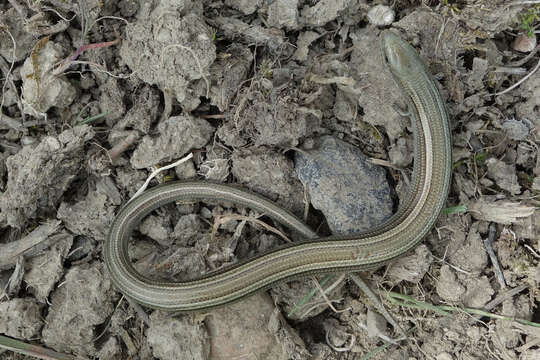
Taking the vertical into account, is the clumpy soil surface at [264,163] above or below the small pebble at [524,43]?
below

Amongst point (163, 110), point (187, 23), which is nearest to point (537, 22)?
point (187, 23)

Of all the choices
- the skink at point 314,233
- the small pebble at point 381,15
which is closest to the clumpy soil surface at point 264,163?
the small pebble at point 381,15

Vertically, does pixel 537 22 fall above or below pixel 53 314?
above

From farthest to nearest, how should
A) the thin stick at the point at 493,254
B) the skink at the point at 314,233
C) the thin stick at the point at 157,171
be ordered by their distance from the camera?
the thin stick at the point at 157,171 < the thin stick at the point at 493,254 < the skink at the point at 314,233

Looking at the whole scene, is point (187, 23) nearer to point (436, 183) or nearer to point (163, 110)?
point (163, 110)

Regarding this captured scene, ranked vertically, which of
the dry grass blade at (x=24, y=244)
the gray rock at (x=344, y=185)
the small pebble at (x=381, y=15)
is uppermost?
the small pebble at (x=381, y=15)

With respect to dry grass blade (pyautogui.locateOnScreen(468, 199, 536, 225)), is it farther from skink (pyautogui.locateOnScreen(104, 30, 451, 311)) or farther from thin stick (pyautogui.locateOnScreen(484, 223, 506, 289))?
skink (pyautogui.locateOnScreen(104, 30, 451, 311))

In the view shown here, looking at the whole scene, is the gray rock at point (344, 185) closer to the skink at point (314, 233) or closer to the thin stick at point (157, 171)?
the skink at point (314, 233)
